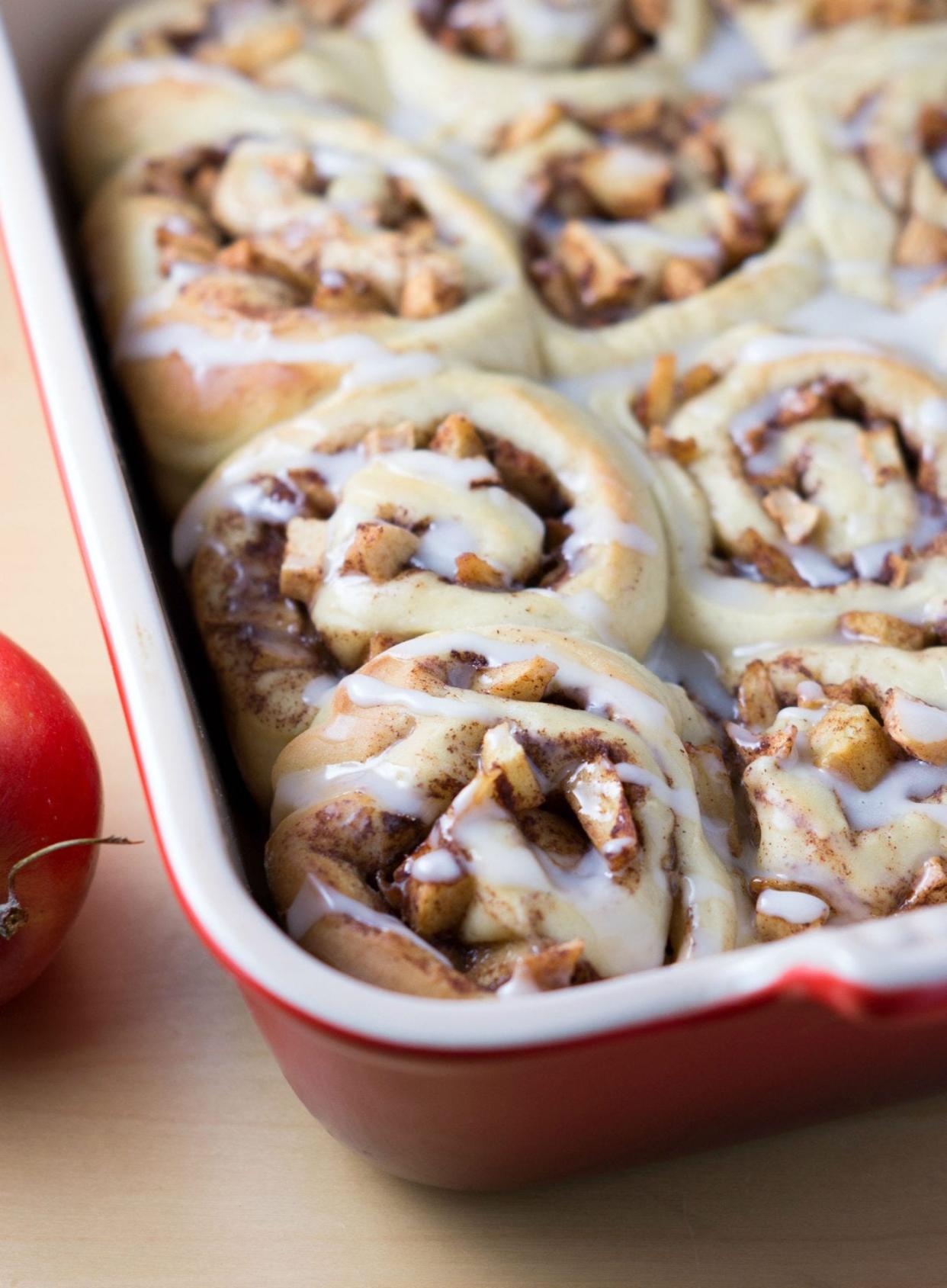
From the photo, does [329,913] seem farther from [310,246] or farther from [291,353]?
[310,246]

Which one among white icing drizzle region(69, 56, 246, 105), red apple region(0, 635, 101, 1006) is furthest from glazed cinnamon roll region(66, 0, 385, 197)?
red apple region(0, 635, 101, 1006)

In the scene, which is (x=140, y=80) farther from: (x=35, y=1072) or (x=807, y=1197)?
(x=807, y=1197)

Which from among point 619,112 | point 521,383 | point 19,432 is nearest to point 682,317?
point 521,383

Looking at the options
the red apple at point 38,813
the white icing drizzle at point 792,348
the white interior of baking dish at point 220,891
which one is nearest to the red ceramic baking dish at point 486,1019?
the white interior of baking dish at point 220,891

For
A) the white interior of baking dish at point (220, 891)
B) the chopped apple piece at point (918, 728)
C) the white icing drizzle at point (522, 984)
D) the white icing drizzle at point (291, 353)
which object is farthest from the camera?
the white icing drizzle at point (291, 353)

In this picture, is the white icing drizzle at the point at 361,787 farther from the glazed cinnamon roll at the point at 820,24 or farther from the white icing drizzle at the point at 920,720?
the glazed cinnamon roll at the point at 820,24

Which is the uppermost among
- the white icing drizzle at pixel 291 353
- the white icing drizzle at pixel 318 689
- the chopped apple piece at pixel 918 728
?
the white icing drizzle at pixel 291 353

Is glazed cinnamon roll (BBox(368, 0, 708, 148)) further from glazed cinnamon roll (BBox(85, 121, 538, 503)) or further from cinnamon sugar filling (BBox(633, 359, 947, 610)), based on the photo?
cinnamon sugar filling (BBox(633, 359, 947, 610))
